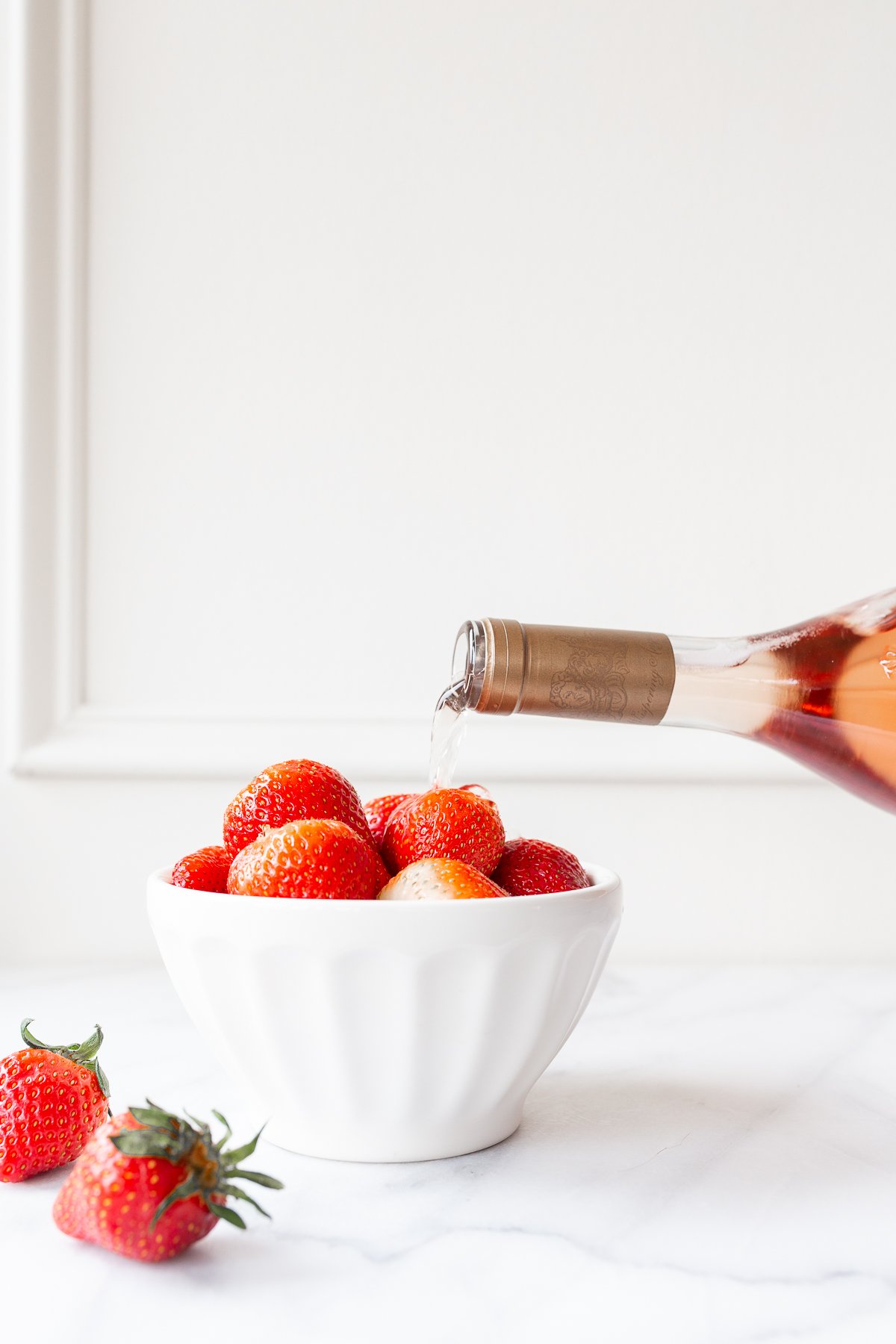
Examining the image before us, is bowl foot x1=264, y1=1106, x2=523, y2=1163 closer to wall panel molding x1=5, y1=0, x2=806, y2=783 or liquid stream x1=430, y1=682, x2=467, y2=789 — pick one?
liquid stream x1=430, y1=682, x2=467, y2=789

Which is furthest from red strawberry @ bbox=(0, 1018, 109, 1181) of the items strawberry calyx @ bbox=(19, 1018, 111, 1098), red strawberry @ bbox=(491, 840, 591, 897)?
red strawberry @ bbox=(491, 840, 591, 897)

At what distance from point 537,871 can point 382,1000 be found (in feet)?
0.42

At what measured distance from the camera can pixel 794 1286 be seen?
1.57 ft

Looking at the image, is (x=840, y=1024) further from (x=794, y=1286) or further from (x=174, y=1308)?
(x=174, y=1308)

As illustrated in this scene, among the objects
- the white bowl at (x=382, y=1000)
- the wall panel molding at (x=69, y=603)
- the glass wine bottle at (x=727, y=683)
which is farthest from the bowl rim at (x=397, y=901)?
the wall panel molding at (x=69, y=603)

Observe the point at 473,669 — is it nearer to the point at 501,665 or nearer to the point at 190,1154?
the point at 501,665

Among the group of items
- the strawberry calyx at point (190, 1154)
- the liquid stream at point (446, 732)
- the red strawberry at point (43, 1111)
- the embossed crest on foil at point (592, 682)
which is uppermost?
the embossed crest on foil at point (592, 682)

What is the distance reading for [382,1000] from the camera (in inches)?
21.7

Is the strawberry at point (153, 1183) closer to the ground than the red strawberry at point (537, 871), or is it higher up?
closer to the ground

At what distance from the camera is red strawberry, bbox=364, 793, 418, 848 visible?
71 cm

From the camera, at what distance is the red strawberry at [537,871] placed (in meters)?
0.63

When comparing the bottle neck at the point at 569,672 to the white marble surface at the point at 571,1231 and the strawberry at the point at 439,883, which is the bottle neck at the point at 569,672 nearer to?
the strawberry at the point at 439,883

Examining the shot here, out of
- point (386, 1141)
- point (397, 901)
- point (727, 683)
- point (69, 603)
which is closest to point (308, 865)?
point (397, 901)

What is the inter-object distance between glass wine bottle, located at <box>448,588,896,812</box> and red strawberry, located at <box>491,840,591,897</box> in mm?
80
